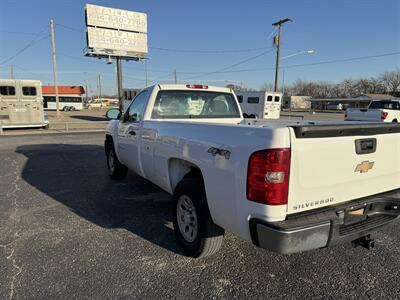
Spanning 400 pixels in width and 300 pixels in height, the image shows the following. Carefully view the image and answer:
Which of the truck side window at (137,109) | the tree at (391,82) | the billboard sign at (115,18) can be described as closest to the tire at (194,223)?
the truck side window at (137,109)

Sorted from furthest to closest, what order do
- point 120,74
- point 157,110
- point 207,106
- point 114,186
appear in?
point 120,74 → point 114,186 → point 207,106 → point 157,110

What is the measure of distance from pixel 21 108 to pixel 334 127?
704 inches

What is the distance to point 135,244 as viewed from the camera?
3529 millimetres

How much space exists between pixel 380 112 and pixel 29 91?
63.0 feet

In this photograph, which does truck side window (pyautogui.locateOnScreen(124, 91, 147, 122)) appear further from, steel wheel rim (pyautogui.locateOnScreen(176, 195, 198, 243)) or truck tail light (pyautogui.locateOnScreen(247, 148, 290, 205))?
truck tail light (pyautogui.locateOnScreen(247, 148, 290, 205))

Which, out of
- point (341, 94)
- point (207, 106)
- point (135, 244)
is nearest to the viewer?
point (135, 244)

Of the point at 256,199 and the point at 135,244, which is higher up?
the point at 256,199

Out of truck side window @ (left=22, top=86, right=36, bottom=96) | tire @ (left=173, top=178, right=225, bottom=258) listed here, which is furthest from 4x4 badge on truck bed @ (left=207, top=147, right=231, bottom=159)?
truck side window @ (left=22, top=86, right=36, bottom=96)

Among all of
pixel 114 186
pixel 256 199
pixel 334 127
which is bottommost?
pixel 114 186

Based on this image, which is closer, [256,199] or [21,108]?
[256,199]

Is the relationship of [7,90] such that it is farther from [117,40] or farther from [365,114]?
[117,40]

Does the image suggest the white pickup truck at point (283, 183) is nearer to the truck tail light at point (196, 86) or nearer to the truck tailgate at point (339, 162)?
the truck tailgate at point (339, 162)

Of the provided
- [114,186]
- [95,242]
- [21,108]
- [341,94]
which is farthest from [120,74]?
[341,94]

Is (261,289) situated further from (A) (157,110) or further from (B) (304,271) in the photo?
(A) (157,110)
